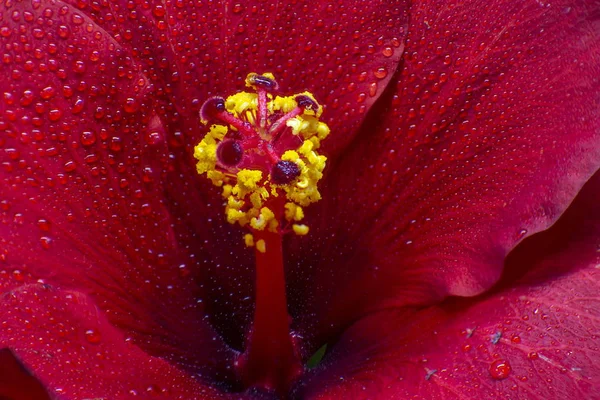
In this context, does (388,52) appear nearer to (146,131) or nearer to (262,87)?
(262,87)

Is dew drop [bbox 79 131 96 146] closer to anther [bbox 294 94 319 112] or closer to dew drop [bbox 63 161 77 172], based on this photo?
dew drop [bbox 63 161 77 172]

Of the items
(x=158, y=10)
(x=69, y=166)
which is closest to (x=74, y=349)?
(x=69, y=166)

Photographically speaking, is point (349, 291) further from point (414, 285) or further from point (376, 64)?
point (376, 64)

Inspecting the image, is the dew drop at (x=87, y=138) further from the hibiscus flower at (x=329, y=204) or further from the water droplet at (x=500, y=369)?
the water droplet at (x=500, y=369)

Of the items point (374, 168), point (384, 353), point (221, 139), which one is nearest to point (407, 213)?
point (374, 168)

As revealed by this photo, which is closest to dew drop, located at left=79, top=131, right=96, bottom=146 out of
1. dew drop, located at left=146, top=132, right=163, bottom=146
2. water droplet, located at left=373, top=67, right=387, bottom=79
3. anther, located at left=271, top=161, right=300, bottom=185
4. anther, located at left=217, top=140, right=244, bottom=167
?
dew drop, located at left=146, top=132, right=163, bottom=146

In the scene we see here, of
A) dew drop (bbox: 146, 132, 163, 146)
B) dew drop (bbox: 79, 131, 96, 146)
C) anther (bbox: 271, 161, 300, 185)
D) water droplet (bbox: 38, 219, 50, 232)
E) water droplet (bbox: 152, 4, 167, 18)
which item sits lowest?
water droplet (bbox: 38, 219, 50, 232)
